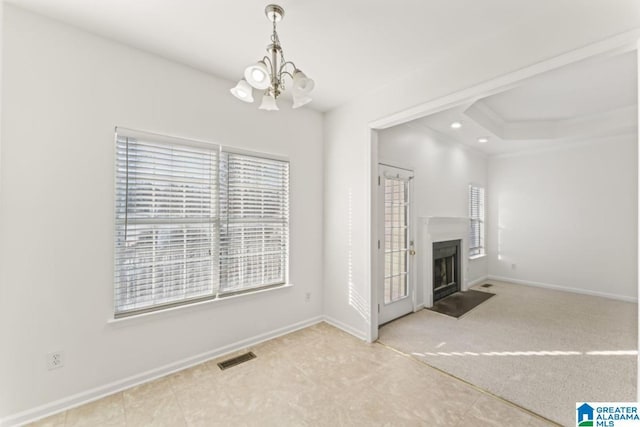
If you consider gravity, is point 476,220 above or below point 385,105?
below

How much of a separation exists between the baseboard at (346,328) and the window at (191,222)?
0.87 metres

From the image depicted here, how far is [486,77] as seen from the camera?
6.81 feet

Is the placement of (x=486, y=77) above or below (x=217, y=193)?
above

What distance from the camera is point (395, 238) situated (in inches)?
145

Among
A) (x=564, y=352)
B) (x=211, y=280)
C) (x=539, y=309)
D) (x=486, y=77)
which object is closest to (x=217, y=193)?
(x=211, y=280)

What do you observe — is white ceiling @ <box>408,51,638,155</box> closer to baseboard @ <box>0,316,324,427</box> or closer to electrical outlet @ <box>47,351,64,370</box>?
baseboard @ <box>0,316,324,427</box>

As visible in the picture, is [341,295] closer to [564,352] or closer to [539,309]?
[564,352]

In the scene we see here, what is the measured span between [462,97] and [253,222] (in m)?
2.27

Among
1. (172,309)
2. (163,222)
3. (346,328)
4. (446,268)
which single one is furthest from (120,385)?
(446,268)

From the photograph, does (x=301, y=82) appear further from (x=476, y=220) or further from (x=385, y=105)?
(x=476, y=220)

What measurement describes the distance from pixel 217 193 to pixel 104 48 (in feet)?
4.57

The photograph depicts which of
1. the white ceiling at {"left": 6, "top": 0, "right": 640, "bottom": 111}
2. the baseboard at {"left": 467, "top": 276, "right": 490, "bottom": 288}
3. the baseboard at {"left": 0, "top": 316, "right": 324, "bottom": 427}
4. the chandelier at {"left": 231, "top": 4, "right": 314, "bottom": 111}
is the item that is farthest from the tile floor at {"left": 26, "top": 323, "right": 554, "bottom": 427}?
the baseboard at {"left": 467, "top": 276, "right": 490, "bottom": 288}

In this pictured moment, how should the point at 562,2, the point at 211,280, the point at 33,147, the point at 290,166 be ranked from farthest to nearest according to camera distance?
the point at 290,166
the point at 211,280
the point at 33,147
the point at 562,2
